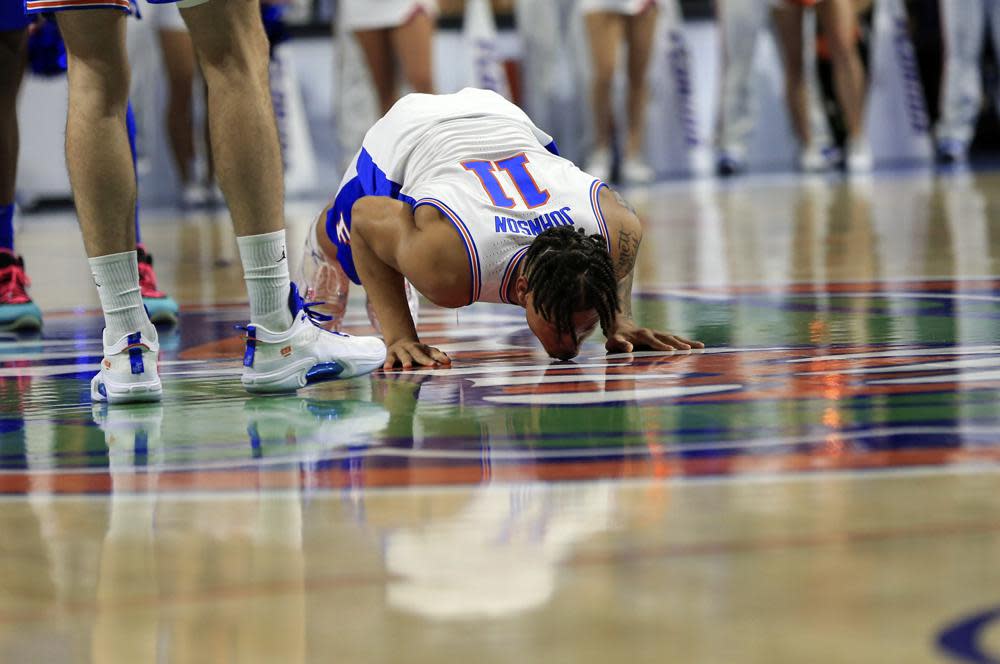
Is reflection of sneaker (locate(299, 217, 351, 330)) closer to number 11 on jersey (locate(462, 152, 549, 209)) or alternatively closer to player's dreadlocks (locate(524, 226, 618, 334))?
number 11 on jersey (locate(462, 152, 549, 209))

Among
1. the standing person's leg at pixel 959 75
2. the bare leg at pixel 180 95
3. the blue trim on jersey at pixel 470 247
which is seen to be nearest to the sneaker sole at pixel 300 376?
the blue trim on jersey at pixel 470 247

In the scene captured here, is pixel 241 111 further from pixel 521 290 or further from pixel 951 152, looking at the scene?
pixel 951 152

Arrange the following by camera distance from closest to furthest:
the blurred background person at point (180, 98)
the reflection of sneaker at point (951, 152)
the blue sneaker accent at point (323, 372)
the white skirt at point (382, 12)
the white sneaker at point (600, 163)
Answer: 1. the blue sneaker accent at point (323, 372)
2. the white skirt at point (382, 12)
3. the blurred background person at point (180, 98)
4. the white sneaker at point (600, 163)
5. the reflection of sneaker at point (951, 152)

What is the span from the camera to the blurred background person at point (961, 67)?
1008 centimetres

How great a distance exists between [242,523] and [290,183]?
9.22 m

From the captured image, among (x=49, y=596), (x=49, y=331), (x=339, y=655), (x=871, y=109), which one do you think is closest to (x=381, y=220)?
(x=49, y=331)

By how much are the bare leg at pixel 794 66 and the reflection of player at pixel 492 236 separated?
21.7 feet

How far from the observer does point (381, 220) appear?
10.4 feet

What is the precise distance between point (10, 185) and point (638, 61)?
6043 mm

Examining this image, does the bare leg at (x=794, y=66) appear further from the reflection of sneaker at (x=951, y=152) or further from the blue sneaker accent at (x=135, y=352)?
the blue sneaker accent at (x=135, y=352)

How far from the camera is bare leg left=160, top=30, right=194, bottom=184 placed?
920 cm

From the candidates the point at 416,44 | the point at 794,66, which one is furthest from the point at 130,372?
the point at 794,66

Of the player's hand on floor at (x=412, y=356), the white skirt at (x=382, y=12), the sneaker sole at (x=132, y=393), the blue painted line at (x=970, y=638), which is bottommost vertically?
the blue painted line at (x=970, y=638)

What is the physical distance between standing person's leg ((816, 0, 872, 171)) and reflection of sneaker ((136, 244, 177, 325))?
6.03 m
